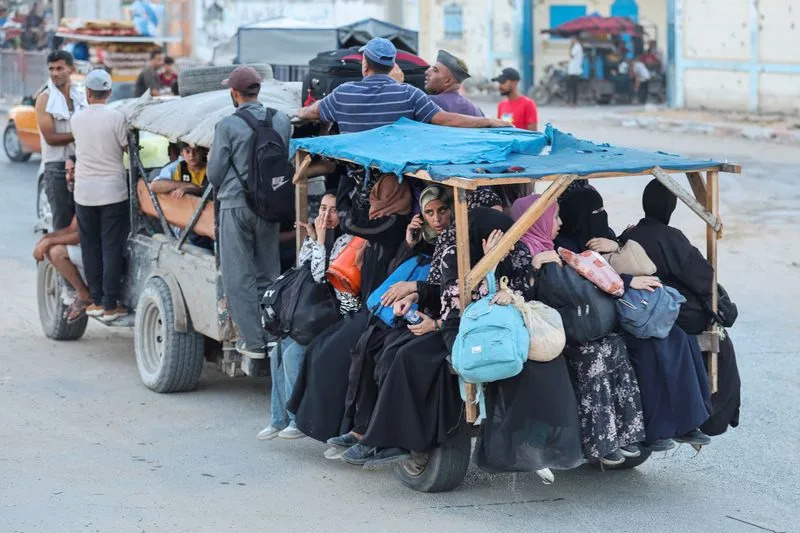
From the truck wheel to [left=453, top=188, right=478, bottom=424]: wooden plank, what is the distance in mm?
2712

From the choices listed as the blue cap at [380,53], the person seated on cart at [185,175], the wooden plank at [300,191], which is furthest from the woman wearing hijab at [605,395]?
the person seated on cart at [185,175]

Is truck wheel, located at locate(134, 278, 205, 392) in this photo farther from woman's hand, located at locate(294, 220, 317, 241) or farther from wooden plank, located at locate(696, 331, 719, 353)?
wooden plank, located at locate(696, 331, 719, 353)

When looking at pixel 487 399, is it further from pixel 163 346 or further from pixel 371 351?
pixel 163 346

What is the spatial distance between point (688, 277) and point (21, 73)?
80.9 ft

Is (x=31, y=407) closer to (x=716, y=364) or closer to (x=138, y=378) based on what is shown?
(x=138, y=378)

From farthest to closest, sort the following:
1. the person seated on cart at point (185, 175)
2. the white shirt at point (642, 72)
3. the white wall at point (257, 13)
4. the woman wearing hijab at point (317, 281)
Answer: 1. the white wall at point (257, 13)
2. the white shirt at point (642, 72)
3. the person seated on cart at point (185, 175)
4. the woman wearing hijab at point (317, 281)

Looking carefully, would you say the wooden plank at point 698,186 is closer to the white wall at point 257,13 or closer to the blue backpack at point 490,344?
the blue backpack at point 490,344

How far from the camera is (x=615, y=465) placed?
252 inches

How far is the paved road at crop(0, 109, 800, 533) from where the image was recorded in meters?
5.70

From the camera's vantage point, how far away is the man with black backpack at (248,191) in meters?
7.16

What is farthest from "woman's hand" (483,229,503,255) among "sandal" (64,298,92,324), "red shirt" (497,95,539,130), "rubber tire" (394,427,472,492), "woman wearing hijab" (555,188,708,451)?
"red shirt" (497,95,539,130)

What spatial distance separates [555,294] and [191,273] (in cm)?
284

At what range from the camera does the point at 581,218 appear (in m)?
6.23

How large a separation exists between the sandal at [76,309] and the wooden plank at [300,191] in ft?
8.65
